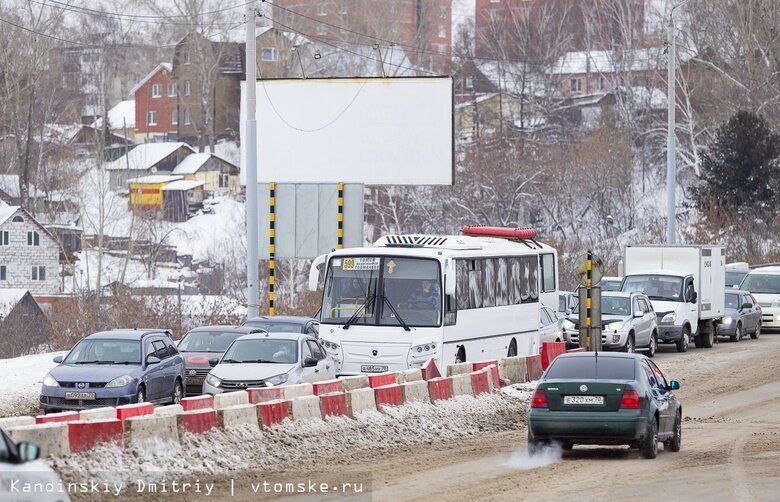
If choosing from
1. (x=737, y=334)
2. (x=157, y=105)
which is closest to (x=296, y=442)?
(x=737, y=334)

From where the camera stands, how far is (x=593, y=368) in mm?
16969

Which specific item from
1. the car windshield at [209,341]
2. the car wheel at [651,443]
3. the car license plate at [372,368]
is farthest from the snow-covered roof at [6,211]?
the car wheel at [651,443]

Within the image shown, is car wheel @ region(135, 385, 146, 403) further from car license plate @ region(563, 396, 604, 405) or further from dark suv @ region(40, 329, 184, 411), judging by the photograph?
car license plate @ region(563, 396, 604, 405)

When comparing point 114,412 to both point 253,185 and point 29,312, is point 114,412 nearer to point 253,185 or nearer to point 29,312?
point 253,185

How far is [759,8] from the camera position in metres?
84.2

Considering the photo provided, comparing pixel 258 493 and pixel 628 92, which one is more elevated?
pixel 628 92

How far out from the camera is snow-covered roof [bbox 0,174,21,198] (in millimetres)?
99125

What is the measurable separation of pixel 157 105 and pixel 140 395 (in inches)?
3912

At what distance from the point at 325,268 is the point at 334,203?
36.0 ft

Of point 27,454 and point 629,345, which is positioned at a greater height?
point 27,454

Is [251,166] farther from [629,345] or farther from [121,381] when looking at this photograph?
[121,381]

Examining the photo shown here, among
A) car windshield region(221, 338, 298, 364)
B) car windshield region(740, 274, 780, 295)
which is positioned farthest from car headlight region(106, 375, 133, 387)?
car windshield region(740, 274, 780, 295)

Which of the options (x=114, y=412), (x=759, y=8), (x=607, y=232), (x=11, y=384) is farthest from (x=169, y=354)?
(x=759, y=8)

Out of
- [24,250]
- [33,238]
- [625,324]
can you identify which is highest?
[33,238]
